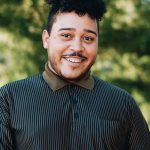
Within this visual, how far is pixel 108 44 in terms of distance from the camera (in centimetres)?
862

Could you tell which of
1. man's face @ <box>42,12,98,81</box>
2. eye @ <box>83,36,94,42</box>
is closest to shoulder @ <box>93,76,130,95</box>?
man's face @ <box>42,12,98,81</box>

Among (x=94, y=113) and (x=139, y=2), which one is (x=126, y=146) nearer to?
(x=94, y=113)

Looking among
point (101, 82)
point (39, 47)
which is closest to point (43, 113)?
point (101, 82)

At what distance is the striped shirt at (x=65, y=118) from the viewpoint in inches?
114

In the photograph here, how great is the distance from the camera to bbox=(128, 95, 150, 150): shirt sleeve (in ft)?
10.1

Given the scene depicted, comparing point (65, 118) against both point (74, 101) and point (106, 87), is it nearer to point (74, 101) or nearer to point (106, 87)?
point (74, 101)

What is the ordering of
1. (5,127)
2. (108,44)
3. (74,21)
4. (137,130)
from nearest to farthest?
(5,127), (74,21), (137,130), (108,44)

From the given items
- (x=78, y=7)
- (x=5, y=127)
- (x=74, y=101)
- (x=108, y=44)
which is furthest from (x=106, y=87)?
(x=108, y=44)

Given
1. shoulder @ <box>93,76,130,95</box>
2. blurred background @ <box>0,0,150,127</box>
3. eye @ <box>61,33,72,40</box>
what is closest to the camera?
eye @ <box>61,33,72,40</box>

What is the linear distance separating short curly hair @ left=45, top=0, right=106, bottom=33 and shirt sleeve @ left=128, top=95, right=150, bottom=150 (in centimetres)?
51

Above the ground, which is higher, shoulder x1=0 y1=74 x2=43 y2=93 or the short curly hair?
the short curly hair

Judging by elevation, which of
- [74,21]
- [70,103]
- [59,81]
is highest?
[74,21]

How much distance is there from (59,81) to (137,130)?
0.49 m

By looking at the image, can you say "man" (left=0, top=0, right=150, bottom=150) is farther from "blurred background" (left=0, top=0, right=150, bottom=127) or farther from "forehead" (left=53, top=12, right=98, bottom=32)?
"blurred background" (left=0, top=0, right=150, bottom=127)
